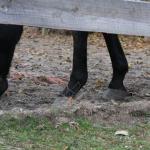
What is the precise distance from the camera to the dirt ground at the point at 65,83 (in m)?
4.36

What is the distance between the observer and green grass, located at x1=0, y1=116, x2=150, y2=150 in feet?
12.0

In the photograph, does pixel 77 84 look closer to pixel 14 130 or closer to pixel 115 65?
pixel 115 65

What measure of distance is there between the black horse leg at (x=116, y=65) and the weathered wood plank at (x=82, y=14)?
1093mm

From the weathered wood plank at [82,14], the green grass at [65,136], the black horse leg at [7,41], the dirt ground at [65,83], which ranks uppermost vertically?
the weathered wood plank at [82,14]

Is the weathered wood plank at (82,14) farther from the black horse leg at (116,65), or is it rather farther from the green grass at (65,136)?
the black horse leg at (116,65)

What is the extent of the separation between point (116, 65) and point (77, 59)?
19.0 inches

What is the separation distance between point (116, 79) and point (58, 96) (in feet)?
2.10

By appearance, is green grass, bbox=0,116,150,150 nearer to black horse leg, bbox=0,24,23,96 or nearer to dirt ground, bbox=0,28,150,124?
dirt ground, bbox=0,28,150,124

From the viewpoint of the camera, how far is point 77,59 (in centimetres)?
511

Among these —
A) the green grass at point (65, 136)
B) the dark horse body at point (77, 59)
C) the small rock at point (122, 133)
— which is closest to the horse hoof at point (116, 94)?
the dark horse body at point (77, 59)

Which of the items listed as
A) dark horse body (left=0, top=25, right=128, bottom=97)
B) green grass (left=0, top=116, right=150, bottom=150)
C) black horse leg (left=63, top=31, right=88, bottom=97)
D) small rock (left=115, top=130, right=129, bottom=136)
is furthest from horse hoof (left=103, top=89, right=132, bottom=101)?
small rock (left=115, top=130, right=129, bottom=136)

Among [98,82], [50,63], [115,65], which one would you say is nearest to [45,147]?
[115,65]

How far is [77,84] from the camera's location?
5129 mm

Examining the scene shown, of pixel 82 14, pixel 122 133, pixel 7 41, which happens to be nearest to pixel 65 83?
pixel 7 41
